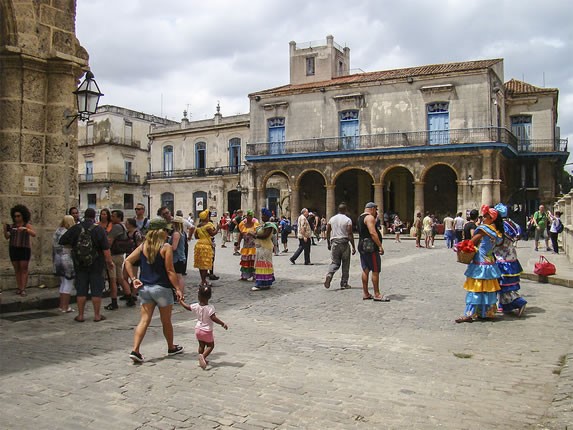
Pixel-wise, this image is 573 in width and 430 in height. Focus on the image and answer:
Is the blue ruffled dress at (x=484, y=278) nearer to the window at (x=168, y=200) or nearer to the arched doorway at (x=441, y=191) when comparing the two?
the arched doorway at (x=441, y=191)

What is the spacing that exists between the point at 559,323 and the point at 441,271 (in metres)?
6.19

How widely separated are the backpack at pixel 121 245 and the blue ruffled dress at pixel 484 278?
528cm

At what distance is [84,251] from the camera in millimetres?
7332

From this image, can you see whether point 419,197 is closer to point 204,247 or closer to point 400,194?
point 400,194

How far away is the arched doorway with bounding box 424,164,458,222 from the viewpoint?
105 ft

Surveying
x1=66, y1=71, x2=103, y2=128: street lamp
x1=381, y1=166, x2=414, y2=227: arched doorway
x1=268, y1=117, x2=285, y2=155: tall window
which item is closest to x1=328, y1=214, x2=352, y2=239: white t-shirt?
x1=66, y1=71, x2=103, y2=128: street lamp

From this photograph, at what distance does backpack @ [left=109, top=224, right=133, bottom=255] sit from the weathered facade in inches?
57.8

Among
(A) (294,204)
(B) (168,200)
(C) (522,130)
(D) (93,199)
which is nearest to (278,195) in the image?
(A) (294,204)

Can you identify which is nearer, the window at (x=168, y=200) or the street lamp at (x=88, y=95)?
the street lamp at (x=88, y=95)

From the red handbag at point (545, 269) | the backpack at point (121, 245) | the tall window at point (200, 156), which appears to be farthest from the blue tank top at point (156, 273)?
the tall window at point (200, 156)

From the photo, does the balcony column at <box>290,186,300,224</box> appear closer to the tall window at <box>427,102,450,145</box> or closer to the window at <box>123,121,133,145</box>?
the tall window at <box>427,102,450,145</box>

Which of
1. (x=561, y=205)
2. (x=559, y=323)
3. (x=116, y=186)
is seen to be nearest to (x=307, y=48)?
(x=116, y=186)

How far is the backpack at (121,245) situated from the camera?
8836 mm

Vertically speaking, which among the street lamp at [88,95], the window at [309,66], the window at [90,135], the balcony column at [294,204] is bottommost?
the balcony column at [294,204]
